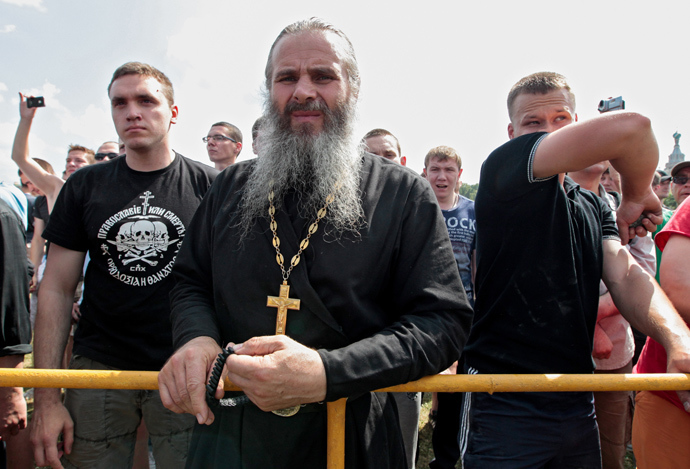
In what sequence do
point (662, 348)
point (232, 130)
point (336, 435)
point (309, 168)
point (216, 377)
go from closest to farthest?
point (216, 377) < point (336, 435) < point (309, 168) < point (662, 348) < point (232, 130)

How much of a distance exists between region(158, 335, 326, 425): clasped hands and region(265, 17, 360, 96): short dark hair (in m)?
1.26

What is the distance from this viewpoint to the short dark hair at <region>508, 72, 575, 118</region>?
2.13m

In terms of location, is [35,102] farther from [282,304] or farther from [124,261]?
[282,304]

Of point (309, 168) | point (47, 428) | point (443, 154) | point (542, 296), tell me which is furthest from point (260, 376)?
point (443, 154)

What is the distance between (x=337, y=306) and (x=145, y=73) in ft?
7.00

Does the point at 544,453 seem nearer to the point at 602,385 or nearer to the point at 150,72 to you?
the point at 602,385

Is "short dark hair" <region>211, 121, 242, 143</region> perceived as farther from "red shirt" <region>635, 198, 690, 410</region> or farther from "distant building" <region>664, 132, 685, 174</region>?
"distant building" <region>664, 132, 685, 174</region>

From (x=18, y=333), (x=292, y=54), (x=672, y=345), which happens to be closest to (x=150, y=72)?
(x=292, y=54)

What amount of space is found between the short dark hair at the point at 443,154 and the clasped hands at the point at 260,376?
4.03m

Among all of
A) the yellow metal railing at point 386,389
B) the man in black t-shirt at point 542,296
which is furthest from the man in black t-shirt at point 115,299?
the man in black t-shirt at point 542,296

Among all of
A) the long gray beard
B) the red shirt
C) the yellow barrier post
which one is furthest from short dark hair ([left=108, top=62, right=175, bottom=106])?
the red shirt

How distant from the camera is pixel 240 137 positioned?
5562 mm

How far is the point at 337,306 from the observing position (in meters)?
1.42

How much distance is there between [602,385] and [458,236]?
9.35ft
